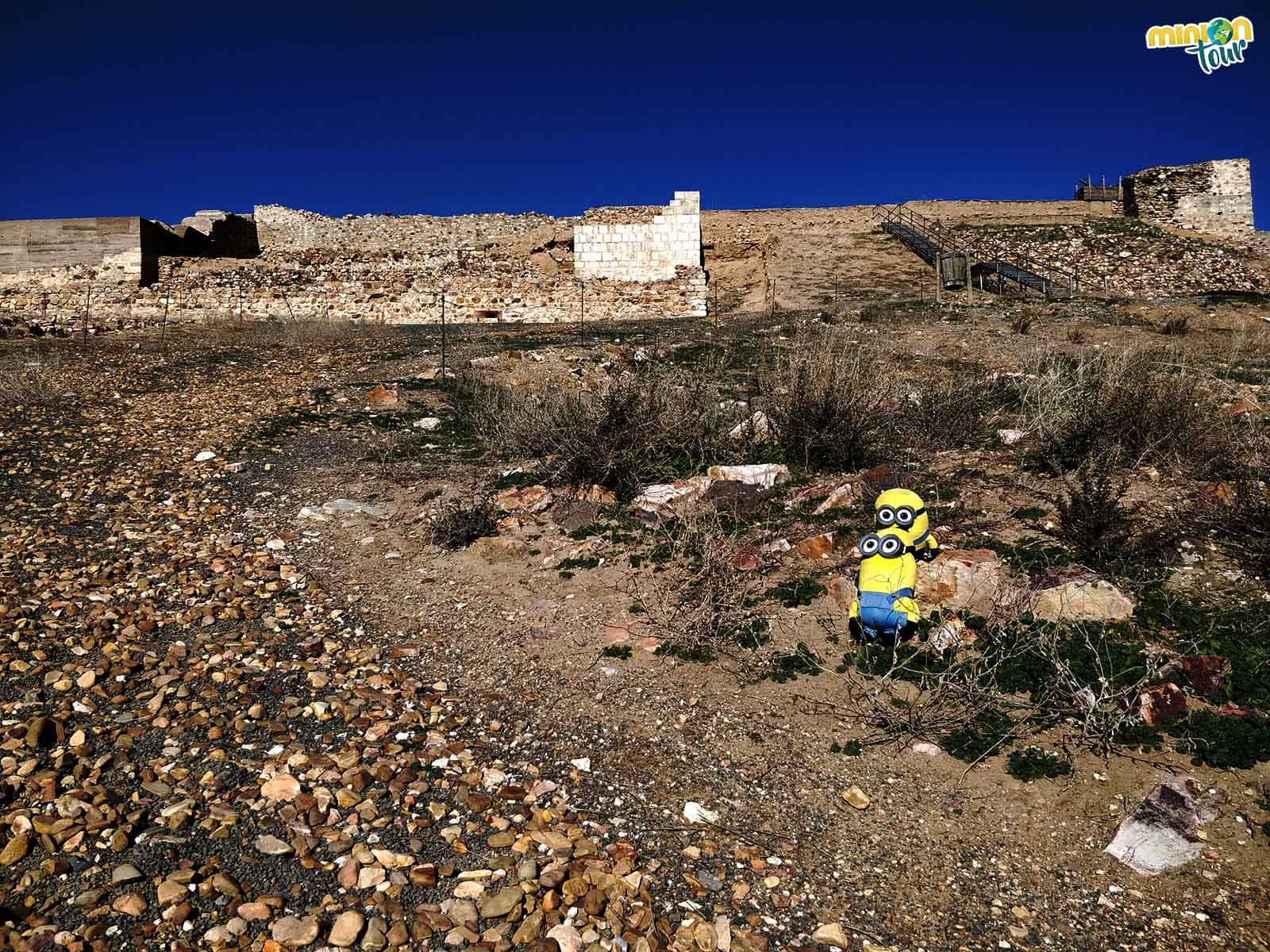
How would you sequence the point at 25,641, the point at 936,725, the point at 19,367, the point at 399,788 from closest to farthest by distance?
the point at 399,788 → the point at 936,725 → the point at 25,641 → the point at 19,367

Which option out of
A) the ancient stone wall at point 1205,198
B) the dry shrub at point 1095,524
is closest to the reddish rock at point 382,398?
the dry shrub at point 1095,524

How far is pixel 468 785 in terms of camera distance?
121 inches

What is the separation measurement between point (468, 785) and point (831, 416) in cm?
447

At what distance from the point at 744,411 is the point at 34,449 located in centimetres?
685

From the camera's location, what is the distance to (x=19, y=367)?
1059 centimetres

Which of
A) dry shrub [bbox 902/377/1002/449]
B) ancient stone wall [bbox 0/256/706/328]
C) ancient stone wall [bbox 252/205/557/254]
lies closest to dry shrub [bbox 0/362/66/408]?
ancient stone wall [bbox 0/256/706/328]

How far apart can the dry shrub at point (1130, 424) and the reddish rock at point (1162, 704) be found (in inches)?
102

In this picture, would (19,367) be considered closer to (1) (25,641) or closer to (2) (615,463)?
(1) (25,641)

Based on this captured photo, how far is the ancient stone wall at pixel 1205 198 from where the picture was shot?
26875mm

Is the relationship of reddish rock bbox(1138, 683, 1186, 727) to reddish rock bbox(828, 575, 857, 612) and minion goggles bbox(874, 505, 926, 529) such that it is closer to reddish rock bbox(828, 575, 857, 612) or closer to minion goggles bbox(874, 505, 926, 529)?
minion goggles bbox(874, 505, 926, 529)

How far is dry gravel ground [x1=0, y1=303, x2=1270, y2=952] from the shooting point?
2.41 metres

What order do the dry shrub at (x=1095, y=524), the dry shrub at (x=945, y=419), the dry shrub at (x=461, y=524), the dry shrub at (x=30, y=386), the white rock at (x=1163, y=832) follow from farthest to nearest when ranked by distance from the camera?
the dry shrub at (x=30, y=386)
the dry shrub at (x=945, y=419)
the dry shrub at (x=461, y=524)
the dry shrub at (x=1095, y=524)
the white rock at (x=1163, y=832)

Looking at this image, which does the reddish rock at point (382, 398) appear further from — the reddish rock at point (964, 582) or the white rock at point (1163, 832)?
the white rock at point (1163, 832)

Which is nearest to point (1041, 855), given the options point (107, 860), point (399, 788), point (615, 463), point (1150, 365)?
point (399, 788)
